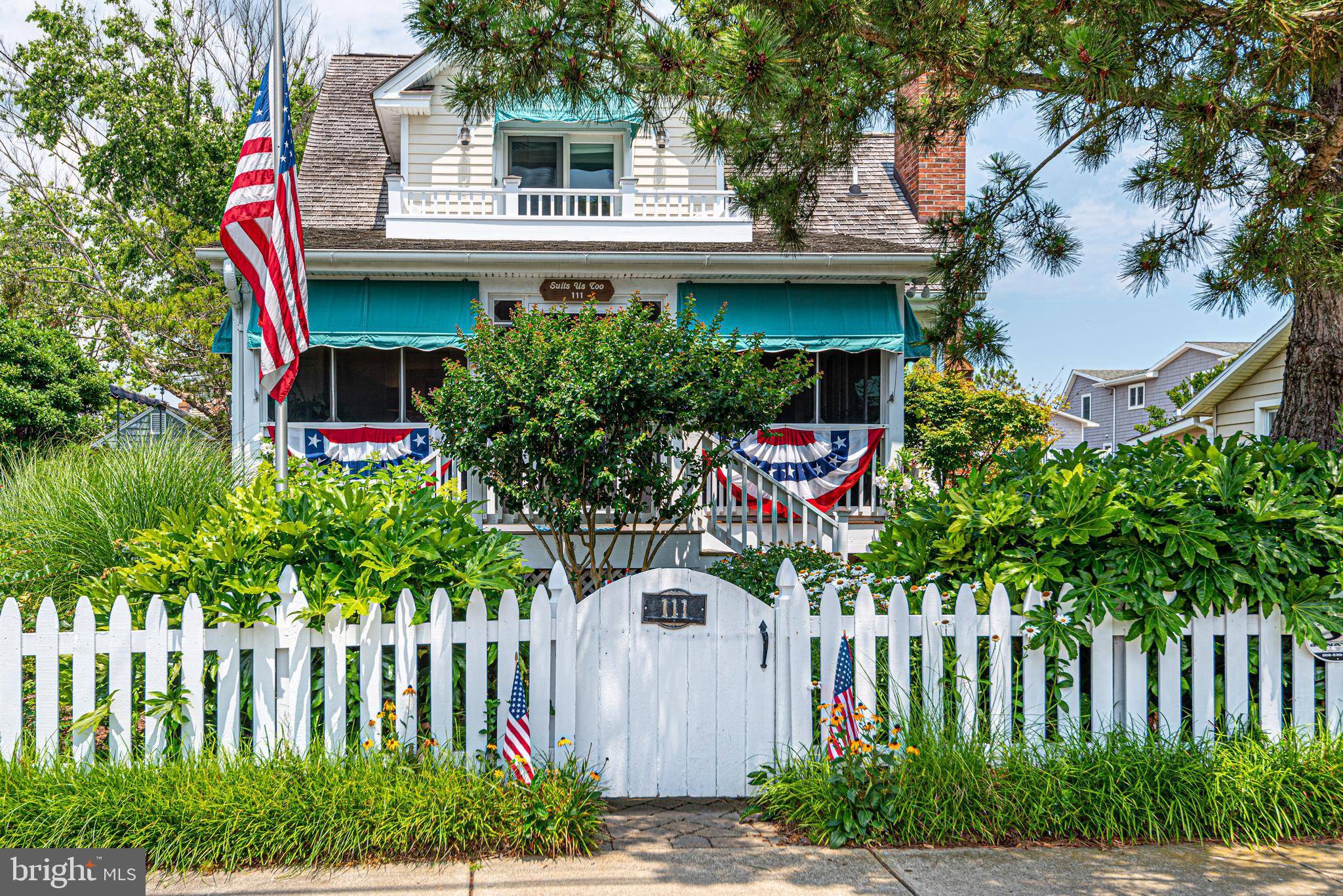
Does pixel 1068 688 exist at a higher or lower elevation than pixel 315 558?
lower

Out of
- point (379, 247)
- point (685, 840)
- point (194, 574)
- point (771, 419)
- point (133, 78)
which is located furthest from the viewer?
point (133, 78)

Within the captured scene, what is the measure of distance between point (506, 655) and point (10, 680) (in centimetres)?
215

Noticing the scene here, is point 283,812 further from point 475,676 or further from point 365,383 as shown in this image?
point 365,383

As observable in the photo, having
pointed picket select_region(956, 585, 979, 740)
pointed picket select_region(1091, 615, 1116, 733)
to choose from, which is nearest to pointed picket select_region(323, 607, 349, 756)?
pointed picket select_region(956, 585, 979, 740)

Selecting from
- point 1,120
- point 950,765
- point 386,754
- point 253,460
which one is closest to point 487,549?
point 386,754

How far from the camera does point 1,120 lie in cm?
2227

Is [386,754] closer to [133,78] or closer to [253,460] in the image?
[253,460]

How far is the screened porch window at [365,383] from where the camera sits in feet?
39.4

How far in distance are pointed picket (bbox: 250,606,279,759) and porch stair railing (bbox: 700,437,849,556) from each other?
452 cm

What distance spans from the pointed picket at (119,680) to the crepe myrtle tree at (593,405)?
3418mm

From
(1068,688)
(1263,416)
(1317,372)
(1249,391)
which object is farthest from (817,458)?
(1249,391)

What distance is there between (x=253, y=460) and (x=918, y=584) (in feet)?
19.6

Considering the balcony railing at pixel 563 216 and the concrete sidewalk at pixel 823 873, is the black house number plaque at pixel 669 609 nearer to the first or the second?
the concrete sidewalk at pixel 823 873

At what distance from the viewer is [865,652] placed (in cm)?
441
